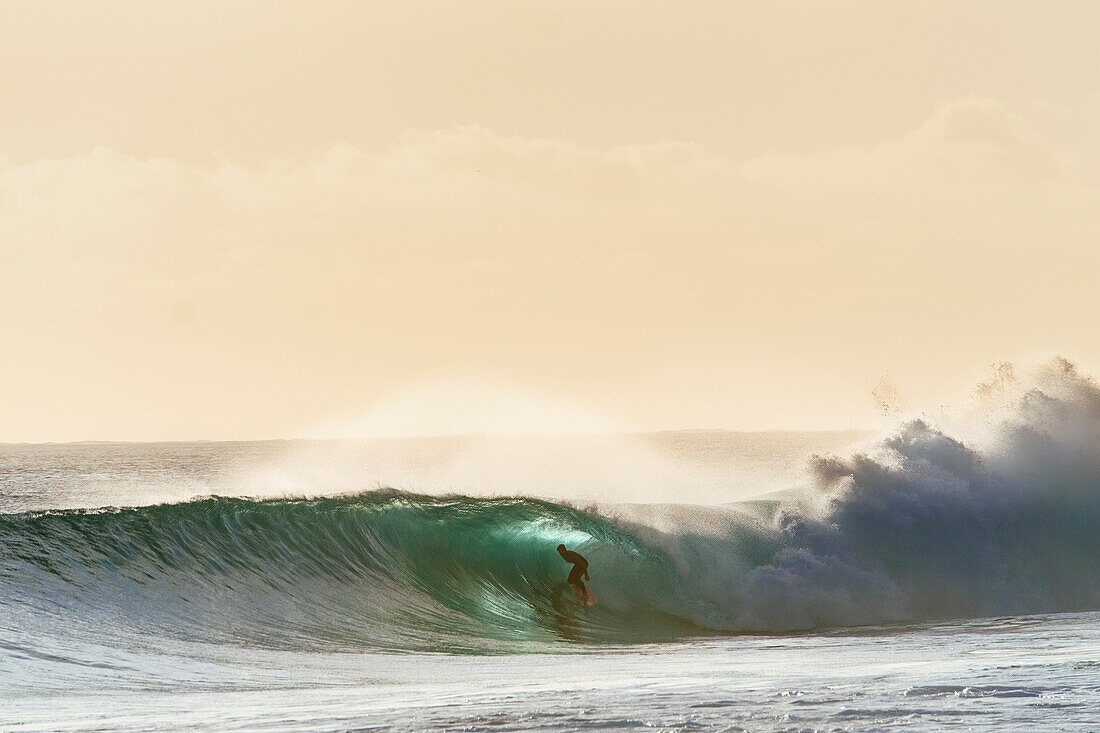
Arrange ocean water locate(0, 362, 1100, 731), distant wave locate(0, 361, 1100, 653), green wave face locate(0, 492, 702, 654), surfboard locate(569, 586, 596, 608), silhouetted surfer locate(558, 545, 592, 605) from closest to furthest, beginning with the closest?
ocean water locate(0, 362, 1100, 731) < green wave face locate(0, 492, 702, 654) < distant wave locate(0, 361, 1100, 653) < surfboard locate(569, 586, 596, 608) < silhouetted surfer locate(558, 545, 592, 605)

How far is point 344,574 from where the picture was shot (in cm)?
1494

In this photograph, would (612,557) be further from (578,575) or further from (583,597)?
(583,597)

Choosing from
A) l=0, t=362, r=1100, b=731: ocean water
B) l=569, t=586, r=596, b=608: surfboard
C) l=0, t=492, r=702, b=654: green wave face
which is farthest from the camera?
l=569, t=586, r=596, b=608: surfboard

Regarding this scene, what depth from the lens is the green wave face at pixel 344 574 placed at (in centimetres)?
1195

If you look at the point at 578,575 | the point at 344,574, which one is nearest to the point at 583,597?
the point at 578,575

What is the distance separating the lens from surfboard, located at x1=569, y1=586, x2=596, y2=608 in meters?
15.9

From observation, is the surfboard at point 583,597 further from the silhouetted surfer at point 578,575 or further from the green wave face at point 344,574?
the green wave face at point 344,574

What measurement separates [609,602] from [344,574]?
12.6 ft

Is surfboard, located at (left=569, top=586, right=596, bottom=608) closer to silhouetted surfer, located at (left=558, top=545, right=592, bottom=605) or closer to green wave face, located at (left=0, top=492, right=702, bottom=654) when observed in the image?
silhouetted surfer, located at (left=558, top=545, right=592, bottom=605)

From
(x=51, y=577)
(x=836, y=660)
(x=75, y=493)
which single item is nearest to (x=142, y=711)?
(x=836, y=660)

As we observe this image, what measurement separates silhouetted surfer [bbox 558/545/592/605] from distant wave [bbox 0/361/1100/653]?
8.4 inches

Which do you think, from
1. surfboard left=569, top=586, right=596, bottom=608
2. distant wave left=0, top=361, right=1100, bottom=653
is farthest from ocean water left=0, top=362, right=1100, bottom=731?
surfboard left=569, top=586, right=596, bottom=608

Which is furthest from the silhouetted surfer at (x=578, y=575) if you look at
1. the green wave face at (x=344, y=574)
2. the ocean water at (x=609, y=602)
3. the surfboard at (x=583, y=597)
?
the ocean water at (x=609, y=602)

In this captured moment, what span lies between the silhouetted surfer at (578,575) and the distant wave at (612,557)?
0.21m
